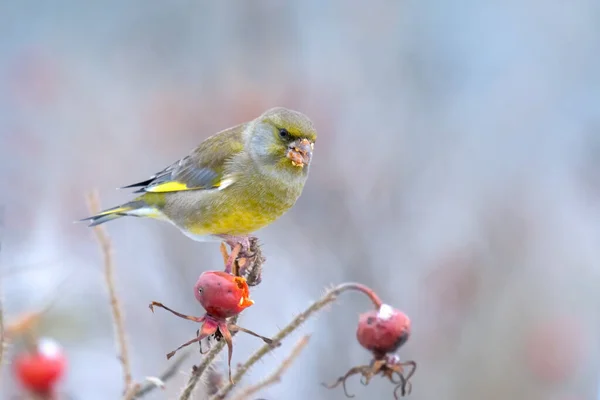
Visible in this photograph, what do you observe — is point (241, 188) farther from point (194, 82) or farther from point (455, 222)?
point (194, 82)

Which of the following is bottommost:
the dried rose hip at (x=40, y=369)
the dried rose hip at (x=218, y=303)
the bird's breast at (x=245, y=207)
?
the dried rose hip at (x=40, y=369)

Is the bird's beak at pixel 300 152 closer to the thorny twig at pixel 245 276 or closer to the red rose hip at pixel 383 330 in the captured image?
the thorny twig at pixel 245 276

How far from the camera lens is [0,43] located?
29.2 ft

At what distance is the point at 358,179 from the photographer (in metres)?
4.89

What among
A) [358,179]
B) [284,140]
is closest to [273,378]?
[284,140]

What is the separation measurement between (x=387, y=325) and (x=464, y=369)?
297 centimetres

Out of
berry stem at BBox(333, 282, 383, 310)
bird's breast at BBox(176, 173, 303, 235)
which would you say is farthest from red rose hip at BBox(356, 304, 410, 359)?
bird's breast at BBox(176, 173, 303, 235)

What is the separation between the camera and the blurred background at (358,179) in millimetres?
4566

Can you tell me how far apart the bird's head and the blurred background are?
86 centimetres

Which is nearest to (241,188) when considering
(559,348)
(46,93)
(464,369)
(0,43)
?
(464,369)

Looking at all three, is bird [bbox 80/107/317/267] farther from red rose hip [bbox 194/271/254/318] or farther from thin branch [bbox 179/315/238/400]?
thin branch [bbox 179/315/238/400]

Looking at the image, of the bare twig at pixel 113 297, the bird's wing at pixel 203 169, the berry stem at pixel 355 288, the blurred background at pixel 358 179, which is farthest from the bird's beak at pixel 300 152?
the blurred background at pixel 358 179

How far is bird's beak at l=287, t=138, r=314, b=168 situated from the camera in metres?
2.39

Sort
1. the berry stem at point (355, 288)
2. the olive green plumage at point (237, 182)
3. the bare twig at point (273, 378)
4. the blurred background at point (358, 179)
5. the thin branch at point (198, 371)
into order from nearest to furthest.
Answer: the thin branch at point (198, 371) < the bare twig at point (273, 378) < the berry stem at point (355, 288) < the olive green plumage at point (237, 182) < the blurred background at point (358, 179)
